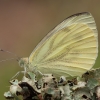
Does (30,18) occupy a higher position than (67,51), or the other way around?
(30,18)

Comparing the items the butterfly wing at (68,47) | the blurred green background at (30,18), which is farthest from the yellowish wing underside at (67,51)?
the blurred green background at (30,18)

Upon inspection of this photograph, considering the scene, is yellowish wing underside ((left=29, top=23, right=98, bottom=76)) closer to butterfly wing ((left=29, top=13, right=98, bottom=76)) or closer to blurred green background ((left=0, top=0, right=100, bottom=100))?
butterfly wing ((left=29, top=13, right=98, bottom=76))

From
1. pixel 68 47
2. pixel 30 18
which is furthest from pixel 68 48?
pixel 30 18

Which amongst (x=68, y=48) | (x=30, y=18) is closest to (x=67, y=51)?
(x=68, y=48)

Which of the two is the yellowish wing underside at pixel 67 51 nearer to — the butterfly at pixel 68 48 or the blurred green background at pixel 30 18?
the butterfly at pixel 68 48

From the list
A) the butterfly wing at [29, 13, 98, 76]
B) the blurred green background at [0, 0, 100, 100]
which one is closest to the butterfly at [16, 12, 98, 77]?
the butterfly wing at [29, 13, 98, 76]

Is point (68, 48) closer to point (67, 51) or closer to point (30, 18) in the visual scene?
point (67, 51)

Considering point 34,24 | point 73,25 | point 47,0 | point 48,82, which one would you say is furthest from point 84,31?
point 47,0

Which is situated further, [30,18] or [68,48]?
[30,18]
